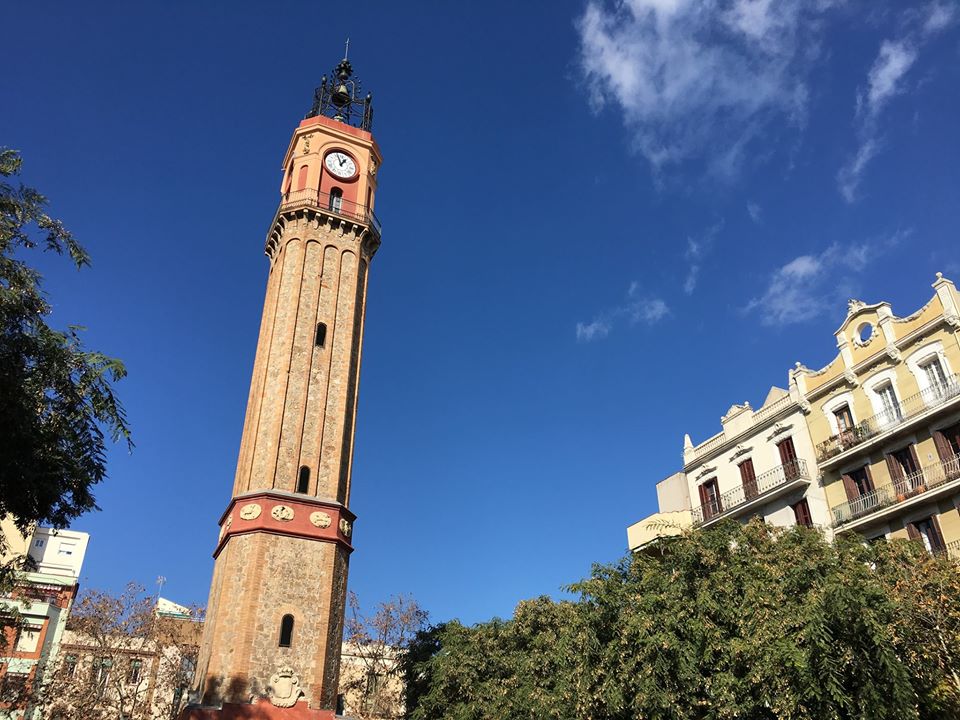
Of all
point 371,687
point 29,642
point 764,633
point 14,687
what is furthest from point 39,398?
point 371,687

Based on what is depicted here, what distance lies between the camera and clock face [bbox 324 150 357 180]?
37.1 metres

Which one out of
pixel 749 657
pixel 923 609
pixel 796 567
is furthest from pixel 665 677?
pixel 923 609

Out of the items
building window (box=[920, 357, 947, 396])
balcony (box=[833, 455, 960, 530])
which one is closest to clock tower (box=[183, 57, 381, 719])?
balcony (box=[833, 455, 960, 530])

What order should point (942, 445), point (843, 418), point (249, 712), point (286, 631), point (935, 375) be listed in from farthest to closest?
point (843, 418) → point (935, 375) → point (286, 631) → point (942, 445) → point (249, 712)

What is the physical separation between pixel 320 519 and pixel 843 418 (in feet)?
63.5

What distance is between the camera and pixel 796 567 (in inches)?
696

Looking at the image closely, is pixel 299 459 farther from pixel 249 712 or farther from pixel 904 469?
pixel 904 469

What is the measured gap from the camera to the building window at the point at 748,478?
31.2 m

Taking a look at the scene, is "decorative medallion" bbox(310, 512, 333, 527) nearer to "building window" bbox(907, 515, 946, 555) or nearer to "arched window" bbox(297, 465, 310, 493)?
"arched window" bbox(297, 465, 310, 493)

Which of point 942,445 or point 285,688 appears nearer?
point 285,688

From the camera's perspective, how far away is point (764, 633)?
52.7 feet

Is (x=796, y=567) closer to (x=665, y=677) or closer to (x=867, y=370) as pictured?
(x=665, y=677)

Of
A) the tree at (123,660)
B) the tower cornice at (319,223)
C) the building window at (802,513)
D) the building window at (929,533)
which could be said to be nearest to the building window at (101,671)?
the tree at (123,660)

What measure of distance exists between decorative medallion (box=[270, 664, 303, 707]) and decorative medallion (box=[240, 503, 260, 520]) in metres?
5.09
